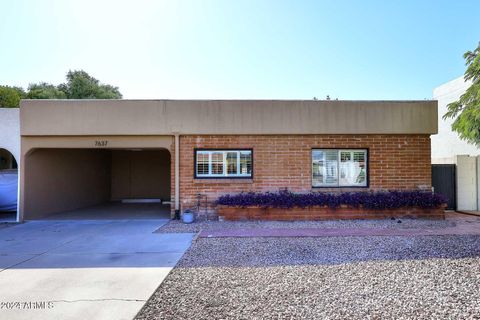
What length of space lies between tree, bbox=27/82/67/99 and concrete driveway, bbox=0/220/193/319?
19780mm

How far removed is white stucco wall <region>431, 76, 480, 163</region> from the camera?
1412 centimetres

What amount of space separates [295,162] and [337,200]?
5.73ft

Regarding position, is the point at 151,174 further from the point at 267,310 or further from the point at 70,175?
the point at 267,310

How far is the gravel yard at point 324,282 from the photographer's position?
3496mm

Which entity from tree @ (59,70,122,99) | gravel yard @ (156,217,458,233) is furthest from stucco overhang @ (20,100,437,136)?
tree @ (59,70,122,99)

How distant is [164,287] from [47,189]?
8836 mm

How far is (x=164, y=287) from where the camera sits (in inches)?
167

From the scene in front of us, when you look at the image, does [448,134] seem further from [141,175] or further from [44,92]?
[44,92]

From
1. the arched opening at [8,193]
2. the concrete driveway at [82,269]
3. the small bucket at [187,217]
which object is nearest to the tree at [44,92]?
the arched opening at [8,193]

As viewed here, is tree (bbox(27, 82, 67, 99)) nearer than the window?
No

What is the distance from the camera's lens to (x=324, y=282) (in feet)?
14.3

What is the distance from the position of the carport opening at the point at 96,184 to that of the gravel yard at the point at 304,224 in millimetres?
2468

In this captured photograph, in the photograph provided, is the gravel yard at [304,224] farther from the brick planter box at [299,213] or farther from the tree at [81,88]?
the tree at [81,88]

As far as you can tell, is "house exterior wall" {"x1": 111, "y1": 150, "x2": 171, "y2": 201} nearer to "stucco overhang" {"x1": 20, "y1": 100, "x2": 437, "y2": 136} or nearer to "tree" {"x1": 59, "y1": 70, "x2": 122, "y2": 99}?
"stucco overhang" {"x1": 20, "y1": 100, "x2": 437, "y2": 136}
